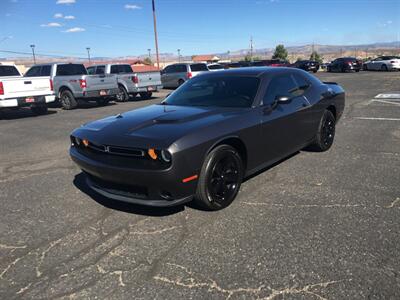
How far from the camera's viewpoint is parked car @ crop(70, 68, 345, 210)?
138 inches

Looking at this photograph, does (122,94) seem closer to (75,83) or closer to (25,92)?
(75,83)

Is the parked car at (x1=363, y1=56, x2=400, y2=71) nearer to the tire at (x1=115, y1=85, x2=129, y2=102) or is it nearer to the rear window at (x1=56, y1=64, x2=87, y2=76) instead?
the tire at (x1=115, y1=85, x2=129, y2=102)

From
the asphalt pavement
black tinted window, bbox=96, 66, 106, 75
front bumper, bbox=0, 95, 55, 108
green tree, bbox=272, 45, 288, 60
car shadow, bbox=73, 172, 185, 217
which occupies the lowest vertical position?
the asphalt pavement

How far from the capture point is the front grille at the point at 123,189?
11.9 feet

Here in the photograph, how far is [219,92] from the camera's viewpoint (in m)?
4.86

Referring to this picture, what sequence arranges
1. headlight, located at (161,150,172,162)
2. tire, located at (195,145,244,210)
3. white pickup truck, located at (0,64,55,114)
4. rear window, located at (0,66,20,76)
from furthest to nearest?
rear window, located at (0,66,20,76) < white pickup truck, located at (0,64,55,114) < tire, located at (195,145,244,210) < headlight, located at (161,150,172,162)

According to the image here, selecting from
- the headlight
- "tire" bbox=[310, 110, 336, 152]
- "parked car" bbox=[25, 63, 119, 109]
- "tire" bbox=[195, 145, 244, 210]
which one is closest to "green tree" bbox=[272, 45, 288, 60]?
"parked car" bbox=[25, 63, 119, 109]

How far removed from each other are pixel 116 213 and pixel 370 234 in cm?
257

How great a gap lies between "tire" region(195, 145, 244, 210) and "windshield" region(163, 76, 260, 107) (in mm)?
829

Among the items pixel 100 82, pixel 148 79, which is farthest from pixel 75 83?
pixel 148 79

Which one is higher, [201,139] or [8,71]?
[8,71]

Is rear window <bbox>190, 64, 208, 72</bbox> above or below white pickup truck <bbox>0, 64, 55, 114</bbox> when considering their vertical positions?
above

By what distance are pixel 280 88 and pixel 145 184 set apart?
2547 millimetres

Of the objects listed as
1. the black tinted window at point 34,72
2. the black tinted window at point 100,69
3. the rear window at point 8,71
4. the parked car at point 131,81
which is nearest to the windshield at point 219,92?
the rear window at point 8,71
